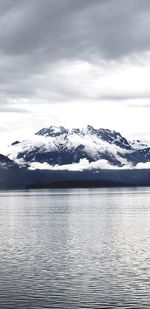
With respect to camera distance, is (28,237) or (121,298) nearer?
(121,298)

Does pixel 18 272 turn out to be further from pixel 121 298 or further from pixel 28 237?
pixel 28 237

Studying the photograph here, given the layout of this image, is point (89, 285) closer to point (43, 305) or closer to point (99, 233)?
point (43, 305)

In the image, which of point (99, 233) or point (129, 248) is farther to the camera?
point (99, 233)

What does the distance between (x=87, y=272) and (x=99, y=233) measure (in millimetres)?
59463

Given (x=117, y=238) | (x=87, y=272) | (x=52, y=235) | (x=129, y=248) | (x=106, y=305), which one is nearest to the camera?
(x=106, y=305)

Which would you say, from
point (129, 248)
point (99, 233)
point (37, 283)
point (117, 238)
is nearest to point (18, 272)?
point (37, 283)

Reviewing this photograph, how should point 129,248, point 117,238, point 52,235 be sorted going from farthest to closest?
point 52,235 < point 117,238 < point 129,248

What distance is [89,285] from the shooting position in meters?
69.8

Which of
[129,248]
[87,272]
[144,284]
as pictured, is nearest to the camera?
[144,284]

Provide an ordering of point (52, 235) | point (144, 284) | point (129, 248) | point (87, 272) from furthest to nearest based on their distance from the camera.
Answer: point (52, 235) → point (129, 248) → point (87, 272) → point (144, 284)

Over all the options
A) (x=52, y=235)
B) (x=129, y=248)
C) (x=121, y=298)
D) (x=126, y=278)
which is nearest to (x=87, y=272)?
(x=126, y=278)

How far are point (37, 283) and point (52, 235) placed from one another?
62755mm

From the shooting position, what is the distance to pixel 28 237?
5089 inches

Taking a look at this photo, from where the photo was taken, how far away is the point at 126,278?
2906 inches
